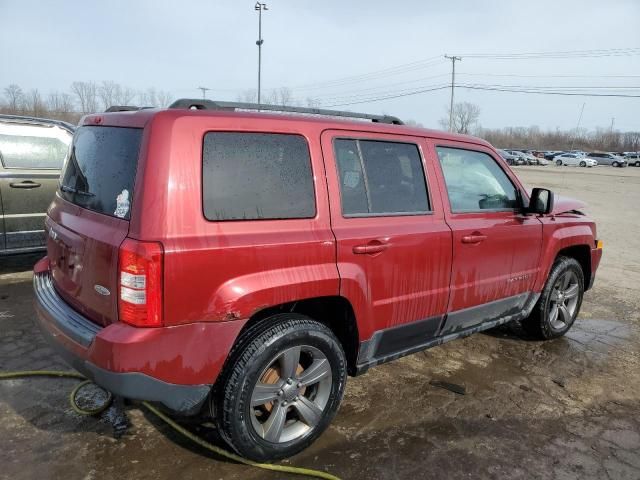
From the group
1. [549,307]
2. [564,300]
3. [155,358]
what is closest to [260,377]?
[155,358]

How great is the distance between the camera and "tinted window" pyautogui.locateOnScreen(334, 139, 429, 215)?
3053 millimetres

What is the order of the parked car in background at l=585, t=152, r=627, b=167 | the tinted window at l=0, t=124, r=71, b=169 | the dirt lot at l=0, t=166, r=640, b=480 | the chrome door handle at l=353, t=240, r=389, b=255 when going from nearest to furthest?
the dirt lot at l=0, t=166, r=640, b=480 → the chrome door handle at l=353, t=240, r=389, b=255 → the tinted window at l=0, t=124, r=71, b=169 → the parked car in background at l=585, t=152, r=627, b=167

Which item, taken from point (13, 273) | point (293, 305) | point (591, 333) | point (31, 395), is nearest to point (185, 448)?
point (293, 305)

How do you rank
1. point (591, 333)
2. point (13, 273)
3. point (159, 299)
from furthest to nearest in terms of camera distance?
point (13, 273) < point (591, 333) < point (159, 299)

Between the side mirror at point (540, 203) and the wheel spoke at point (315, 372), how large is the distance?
2.22 meters

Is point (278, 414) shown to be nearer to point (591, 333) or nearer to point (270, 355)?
point (270, 355)

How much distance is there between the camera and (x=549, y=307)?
471 cm

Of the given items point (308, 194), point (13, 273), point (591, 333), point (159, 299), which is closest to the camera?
point (159, 299)

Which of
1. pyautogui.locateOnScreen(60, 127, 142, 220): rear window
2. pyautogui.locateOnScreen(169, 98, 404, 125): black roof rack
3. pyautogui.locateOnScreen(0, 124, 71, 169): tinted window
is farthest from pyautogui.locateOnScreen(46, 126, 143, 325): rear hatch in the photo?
pyautogui.locateOnScreen(0, 124, 71, 169): tinted window

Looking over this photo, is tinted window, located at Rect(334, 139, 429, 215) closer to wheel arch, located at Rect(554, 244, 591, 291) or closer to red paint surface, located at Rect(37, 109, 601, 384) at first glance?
red paint surface, located at Rect(37, 109, 601, 384)

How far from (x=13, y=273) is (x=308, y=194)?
525cm

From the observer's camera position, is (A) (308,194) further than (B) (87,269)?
Yes

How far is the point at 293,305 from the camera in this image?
289cm

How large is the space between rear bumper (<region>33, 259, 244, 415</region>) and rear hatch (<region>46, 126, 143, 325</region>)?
0.41 ft
